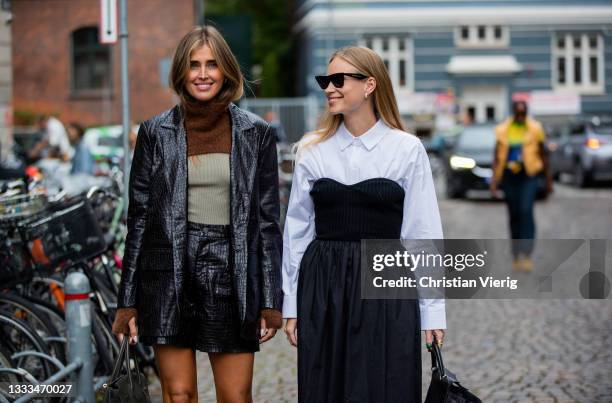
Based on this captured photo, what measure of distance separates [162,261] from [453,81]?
40866 mm

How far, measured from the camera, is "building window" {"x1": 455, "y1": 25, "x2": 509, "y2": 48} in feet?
145

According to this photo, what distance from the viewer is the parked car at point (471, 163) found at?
21.9 m

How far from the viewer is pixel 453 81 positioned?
44125 mm

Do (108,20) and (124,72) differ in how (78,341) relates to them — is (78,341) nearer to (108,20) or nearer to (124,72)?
(124,72)

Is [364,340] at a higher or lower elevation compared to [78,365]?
higher

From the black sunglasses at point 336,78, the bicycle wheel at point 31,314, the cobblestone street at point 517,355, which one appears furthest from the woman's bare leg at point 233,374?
the cobblestone street at point 517,355

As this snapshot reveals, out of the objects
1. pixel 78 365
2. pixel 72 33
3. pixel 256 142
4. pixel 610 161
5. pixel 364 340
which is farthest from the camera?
pixel 72 33

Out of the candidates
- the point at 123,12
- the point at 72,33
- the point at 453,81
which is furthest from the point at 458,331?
the point at 453,81

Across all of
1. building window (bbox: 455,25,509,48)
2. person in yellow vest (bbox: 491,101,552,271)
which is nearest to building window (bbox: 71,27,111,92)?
building window (bbox: 455,25,509,48)

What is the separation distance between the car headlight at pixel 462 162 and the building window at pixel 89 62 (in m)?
15.1

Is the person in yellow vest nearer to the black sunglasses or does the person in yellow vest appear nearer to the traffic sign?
the traffic sign

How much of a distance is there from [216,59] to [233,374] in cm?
121

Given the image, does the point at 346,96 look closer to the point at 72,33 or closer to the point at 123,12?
the point at 123,12

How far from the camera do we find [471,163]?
68.8 feet
